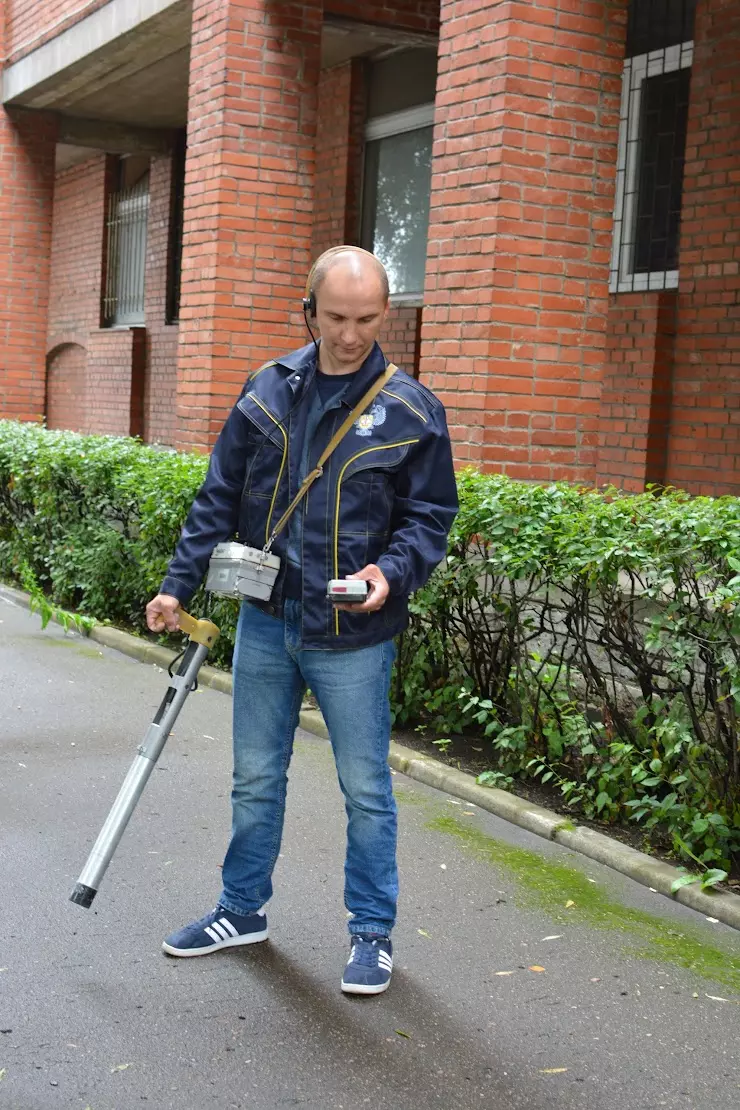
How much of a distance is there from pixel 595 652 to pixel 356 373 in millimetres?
2287

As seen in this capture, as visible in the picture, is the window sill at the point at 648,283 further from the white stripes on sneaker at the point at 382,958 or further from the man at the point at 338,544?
the white stripes on sneaker at the point at 382,958

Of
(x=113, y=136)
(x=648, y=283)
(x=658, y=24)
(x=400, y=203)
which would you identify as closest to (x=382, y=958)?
(x=648, y=283)

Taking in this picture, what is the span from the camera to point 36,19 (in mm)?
15172

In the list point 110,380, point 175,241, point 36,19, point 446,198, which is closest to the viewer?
point 446,198

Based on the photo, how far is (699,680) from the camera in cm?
493

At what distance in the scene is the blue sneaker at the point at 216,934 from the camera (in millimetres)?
4027

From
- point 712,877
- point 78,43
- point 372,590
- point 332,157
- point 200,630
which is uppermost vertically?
point 78,43

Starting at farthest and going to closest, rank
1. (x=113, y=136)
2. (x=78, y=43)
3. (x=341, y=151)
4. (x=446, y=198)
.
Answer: (x=113, y=136) → (x=341, y=151) → (x=78, y=43) → (x=446, y=198)

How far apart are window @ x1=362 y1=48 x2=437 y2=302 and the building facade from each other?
0.08ft

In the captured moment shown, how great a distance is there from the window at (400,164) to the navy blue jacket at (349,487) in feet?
30.2

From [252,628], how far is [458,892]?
4.49 ft

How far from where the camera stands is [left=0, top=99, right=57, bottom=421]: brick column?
15797mm

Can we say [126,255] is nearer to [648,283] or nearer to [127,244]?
[127,244]

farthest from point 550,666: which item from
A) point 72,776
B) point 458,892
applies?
point 72,776
